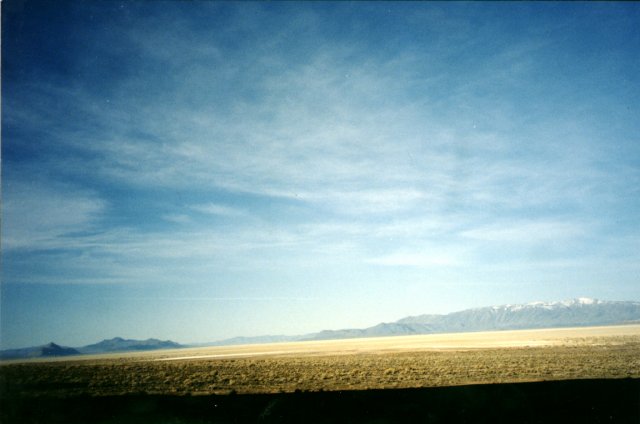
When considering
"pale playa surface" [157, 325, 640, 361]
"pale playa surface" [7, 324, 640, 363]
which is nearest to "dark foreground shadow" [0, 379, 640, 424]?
"pale playa surface" [7, 324, 640, 363]

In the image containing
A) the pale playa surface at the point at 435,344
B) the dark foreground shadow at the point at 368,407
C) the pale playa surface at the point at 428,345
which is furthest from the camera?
the pale playa surface at the point at 435,344

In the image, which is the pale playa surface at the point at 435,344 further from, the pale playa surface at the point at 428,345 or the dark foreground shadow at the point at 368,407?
the dark foreground shadow at the point at 368,407

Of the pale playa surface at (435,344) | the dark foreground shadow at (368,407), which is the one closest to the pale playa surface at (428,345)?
the pale playa surface at (435,344)

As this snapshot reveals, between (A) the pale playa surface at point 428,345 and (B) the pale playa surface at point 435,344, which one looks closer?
(A) the pale playa surface at point 428,345

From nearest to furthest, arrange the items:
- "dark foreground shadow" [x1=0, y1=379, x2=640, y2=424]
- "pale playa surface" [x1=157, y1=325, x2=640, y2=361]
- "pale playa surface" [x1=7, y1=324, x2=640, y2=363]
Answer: "dark foreground shadow" [x1=0, y1=379, x2=640, y2=424], "pale playa surface" [x1=7, y1=324, x2=640, y2=363], "pale playa surface" [x1=157, y1=325, x2=640, y2=361]

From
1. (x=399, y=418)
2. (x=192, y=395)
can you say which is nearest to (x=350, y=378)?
(x=192, y=395)

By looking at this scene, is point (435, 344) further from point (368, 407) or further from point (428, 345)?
point (368, 407)

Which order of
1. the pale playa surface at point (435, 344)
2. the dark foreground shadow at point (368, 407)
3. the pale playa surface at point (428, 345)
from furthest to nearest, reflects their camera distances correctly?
the pale playa surface at point (435, 344), the pale playa surface at point (428, 345), the dark foreground shadow at point (368, 407)

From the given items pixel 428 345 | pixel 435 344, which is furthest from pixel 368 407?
pixel 435 344

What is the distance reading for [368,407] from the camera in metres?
11.7

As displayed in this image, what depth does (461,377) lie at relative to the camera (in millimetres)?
18891

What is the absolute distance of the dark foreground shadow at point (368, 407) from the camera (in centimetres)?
1032

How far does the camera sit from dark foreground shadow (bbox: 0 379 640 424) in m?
10.3

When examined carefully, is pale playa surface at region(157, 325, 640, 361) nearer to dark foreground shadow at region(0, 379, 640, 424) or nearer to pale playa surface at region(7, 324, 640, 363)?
pale playa surface at region(7, 324, 640, 363)
